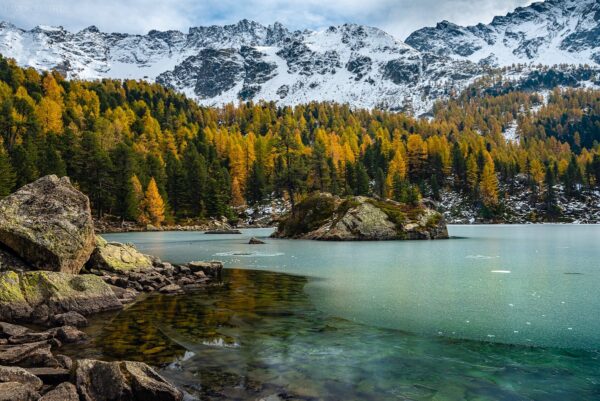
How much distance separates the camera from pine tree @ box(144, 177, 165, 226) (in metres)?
92.0

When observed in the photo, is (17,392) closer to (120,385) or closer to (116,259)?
(120,385)

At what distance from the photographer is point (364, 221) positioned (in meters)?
53.6

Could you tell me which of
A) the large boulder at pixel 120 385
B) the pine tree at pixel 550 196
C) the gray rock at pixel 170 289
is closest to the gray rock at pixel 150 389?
the large boulder at pixel 120 385

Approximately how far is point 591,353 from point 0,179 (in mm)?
77243

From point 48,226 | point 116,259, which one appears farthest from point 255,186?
point 48,226

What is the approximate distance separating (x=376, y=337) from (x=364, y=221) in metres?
42.3

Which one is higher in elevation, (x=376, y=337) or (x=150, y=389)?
(x=150, y=389)

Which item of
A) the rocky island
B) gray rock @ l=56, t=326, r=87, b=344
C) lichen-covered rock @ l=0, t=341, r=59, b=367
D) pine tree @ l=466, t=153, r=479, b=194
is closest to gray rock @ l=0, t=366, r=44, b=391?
the rocky island

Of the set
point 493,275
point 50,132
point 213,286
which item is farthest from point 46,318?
point 50,132

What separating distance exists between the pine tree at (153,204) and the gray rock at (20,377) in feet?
288

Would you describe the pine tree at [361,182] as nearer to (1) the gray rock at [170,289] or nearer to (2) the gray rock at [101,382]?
(1) the gray rock at [170,289]

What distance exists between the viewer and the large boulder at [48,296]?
13758mm

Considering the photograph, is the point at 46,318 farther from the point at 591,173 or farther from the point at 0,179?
the point at 591,173

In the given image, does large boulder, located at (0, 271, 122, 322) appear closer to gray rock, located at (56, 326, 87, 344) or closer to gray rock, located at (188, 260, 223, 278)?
gray rock, located at (56, 326, 87, 344)
